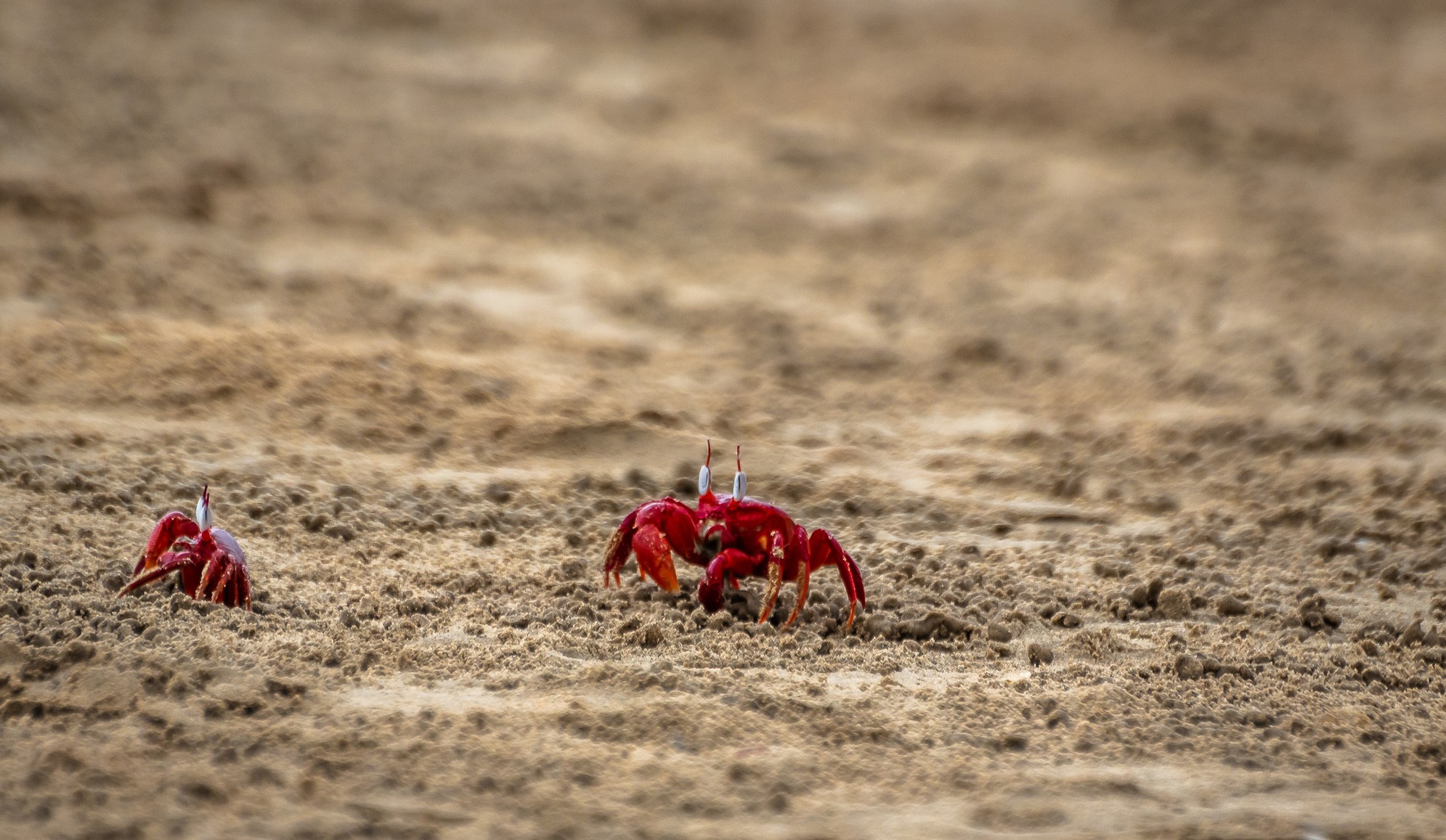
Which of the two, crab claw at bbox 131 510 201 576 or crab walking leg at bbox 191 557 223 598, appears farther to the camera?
crab claw at bbox 131 510 201 576

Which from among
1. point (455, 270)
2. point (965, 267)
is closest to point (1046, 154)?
point (965, 267)

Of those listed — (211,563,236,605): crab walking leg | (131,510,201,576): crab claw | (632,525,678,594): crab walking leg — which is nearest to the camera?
(211,563,236,605): crab walking leg

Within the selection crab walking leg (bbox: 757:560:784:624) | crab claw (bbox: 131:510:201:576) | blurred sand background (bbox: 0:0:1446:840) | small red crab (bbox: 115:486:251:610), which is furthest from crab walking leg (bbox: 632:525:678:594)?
crab claw (bbox: 131:510:201:576)

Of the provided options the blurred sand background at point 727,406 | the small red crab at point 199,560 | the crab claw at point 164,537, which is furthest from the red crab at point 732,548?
the crab claw at point 164,537

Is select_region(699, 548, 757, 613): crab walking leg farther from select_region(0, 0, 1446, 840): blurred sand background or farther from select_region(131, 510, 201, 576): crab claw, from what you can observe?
select_region(131, 510, 201, 576): crab claw

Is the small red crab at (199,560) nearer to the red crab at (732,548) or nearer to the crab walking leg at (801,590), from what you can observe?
the red crab at (732,548)
